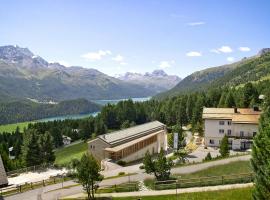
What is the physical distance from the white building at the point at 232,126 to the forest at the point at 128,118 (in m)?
14.2

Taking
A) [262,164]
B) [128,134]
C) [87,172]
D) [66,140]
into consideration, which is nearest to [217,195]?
[262,164]

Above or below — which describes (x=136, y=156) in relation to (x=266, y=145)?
below

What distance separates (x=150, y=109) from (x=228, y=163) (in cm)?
9867

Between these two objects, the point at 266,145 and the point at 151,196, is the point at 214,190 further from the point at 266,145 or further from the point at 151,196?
the point at 266,145

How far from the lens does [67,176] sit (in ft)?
175

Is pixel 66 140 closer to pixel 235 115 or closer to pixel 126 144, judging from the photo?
pixel 126 144

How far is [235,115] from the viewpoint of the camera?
82.1m

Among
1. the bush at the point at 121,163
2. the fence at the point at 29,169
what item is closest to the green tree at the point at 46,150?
the fence at the point at 29,169

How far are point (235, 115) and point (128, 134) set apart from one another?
2527 cm

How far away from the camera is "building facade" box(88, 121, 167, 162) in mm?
68688

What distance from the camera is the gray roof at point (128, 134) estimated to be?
72.1 m

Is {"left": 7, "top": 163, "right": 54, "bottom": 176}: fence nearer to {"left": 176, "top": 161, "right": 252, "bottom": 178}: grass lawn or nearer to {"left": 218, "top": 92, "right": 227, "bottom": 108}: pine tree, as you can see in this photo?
{"left": 176, "top": 161, "right": 252, "bottom": 178}: grass lawn

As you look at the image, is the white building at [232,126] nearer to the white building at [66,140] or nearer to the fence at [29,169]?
the fence at [29,169]

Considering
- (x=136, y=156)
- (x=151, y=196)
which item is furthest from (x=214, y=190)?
(x=136, y=156)
